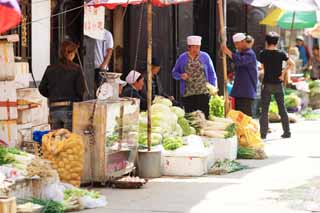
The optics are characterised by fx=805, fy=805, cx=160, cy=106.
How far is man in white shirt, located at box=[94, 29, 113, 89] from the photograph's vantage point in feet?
47.6

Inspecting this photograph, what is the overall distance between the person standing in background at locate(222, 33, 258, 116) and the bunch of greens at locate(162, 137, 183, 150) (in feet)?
10.4

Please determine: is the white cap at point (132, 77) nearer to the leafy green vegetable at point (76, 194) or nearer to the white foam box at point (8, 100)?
the white foam box at point (8, 100)

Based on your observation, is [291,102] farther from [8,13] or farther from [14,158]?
[8,13]

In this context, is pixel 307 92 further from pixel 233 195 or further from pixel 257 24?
pixel 233 195

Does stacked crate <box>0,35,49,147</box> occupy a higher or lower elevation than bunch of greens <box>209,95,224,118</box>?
higher

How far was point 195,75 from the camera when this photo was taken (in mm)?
13602

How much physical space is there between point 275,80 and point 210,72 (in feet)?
7.25

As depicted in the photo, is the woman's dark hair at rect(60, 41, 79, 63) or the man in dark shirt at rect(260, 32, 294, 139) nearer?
the woman's dark hair at rect(60, 41, 79, 63)

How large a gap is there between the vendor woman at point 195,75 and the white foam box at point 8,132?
14.3ft

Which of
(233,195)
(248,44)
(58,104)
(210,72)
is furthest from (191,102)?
(233,195)

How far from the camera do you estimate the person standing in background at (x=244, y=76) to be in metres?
14.3

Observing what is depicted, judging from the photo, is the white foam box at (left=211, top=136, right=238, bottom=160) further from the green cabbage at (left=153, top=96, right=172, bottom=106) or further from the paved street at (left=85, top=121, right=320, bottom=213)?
the green cabbage at (left=153, top=96, right=172, bottom=106)

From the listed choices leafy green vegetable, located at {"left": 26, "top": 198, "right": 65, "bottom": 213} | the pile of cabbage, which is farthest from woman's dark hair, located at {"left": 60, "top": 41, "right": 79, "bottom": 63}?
leafy green vegetable, located at {"left": 26, "top": 198, "right": 65, "bottom": 213}

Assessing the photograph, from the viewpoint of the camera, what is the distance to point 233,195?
31.7ft
